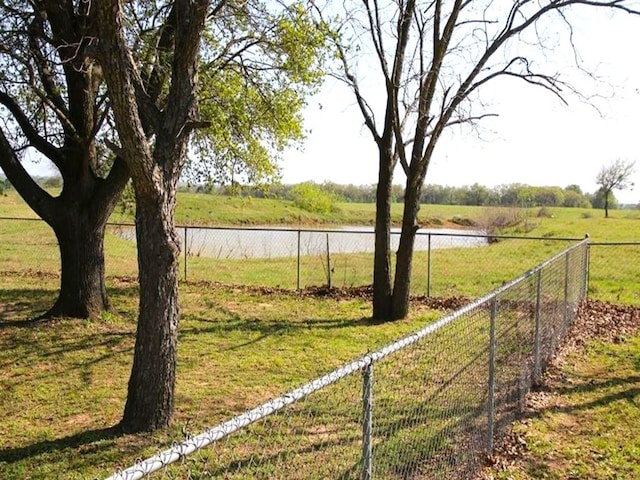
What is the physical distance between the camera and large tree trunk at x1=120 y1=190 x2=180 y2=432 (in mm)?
4660

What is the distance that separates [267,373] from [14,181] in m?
4.97

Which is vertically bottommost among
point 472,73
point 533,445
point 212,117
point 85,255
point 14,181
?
point 533,445

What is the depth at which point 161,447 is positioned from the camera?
4414 millimetres

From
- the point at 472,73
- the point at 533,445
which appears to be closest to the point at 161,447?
the point at 533,445

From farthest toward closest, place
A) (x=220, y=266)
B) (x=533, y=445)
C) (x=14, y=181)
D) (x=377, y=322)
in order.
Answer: (x=220, y=266) < (x=377, y=322) < (x=14, y=181) < (x=533, y=445)

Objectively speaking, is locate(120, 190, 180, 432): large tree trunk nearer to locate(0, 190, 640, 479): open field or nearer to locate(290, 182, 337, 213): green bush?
locate(0, 190, 640, 479): open field

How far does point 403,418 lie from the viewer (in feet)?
16.5

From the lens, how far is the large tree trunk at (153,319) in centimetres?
466

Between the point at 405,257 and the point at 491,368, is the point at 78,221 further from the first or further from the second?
the point at 491,368

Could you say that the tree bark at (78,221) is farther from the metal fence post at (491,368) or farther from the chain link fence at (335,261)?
the metal fence post at (491,368)

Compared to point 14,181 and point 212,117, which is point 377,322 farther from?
point 14,181

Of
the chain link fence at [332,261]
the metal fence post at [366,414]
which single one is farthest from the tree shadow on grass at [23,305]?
the metal fence post at [366,414]

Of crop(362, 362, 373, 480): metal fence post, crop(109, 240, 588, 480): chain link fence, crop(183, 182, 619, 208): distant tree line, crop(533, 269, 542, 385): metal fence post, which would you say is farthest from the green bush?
crop(362, 362, 373, 480): metal fence post

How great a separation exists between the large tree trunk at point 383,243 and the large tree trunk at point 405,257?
0.17m
